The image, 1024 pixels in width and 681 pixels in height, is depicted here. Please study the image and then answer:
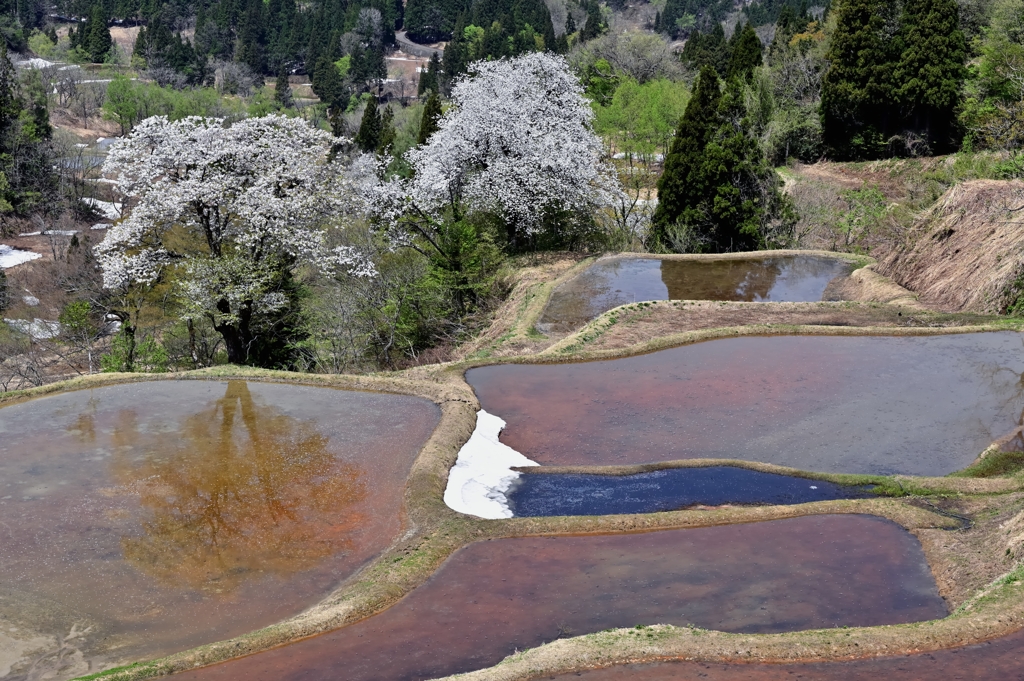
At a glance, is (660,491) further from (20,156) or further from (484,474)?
(20,156)

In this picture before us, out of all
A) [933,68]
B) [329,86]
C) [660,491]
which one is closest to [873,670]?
[660,491]

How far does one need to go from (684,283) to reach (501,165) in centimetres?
873

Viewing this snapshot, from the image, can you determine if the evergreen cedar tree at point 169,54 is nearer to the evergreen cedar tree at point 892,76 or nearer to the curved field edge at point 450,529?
the evergreen cedar tree at point 892,76

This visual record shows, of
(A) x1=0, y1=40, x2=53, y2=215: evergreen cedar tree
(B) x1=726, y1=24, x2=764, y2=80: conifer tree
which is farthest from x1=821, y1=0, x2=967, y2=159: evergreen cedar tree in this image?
(A) x1=0, y1=40, x2=53, y2=215: evergreen cedar tree

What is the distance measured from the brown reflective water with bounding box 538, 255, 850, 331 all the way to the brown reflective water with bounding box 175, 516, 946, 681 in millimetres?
12597

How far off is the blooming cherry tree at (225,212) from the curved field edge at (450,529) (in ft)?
22.7

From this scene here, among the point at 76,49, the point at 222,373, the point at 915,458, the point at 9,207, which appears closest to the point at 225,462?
the point at 222,373

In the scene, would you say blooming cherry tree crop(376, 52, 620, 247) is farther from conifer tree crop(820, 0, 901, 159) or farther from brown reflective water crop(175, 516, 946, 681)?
brown reflective water crop(175, 516, 946, 681)

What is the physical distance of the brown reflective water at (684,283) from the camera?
27.9 meters

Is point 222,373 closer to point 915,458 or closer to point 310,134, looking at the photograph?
point 310,134

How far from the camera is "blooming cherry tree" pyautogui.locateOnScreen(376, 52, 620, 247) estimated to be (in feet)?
113

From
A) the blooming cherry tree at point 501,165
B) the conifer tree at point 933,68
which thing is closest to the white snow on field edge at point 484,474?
the blooming cherry tree at point 501,165

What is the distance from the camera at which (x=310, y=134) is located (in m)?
31.1

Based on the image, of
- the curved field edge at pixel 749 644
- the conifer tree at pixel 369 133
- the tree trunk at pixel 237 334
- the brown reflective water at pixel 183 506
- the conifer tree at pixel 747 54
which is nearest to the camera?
the curved field edge at pixel 749 644
